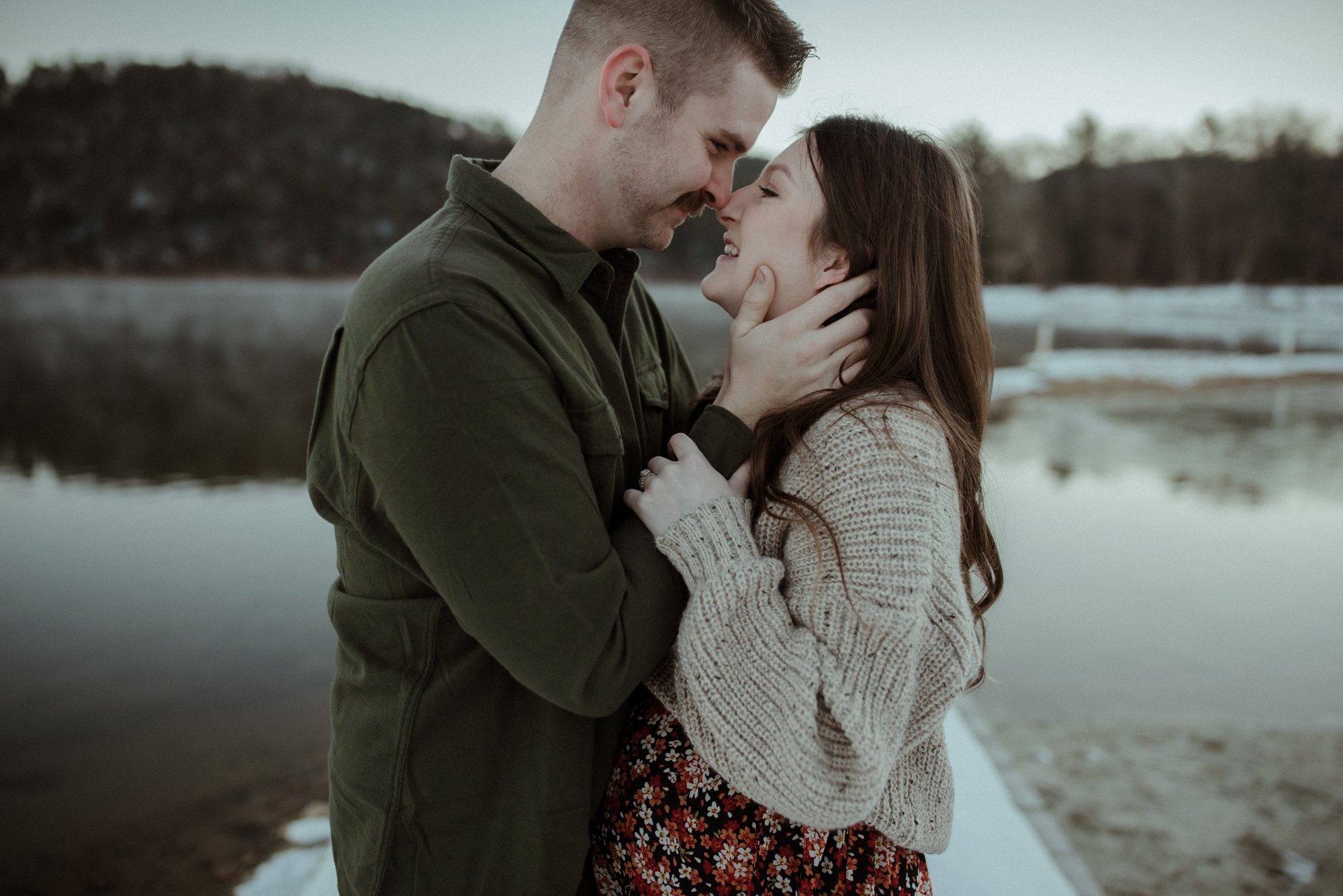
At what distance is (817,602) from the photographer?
1.13 m

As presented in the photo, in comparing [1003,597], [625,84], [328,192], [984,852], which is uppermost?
[328,192]

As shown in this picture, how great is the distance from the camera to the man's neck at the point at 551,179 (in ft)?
4.71

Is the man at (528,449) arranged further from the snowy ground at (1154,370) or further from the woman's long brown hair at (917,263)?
the snowy ground at (1154,370)

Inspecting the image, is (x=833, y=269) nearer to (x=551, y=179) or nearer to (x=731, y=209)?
(x=731, y=209)

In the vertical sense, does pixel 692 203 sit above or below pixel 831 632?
above

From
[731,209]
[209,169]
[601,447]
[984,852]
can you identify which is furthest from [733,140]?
[209,169]

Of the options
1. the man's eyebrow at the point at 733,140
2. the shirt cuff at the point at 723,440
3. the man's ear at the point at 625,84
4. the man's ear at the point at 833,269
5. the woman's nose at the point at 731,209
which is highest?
the man's ear at the point at 625,84

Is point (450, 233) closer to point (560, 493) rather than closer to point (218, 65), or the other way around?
point (560, 493)

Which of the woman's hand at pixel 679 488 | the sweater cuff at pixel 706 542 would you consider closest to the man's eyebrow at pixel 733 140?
the woman's hand at pixel 679 488

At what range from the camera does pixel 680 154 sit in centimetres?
150

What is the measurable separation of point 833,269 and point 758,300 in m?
0.15

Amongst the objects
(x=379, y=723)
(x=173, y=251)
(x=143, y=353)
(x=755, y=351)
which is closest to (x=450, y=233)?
(x=755, y=351)

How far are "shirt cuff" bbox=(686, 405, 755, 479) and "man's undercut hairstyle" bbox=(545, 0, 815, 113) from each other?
1.86ft

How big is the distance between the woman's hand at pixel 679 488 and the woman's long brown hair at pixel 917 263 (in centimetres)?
14
